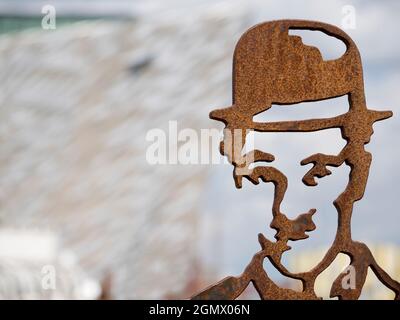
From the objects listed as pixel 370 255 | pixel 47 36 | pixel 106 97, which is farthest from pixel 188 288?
pixel 370 255

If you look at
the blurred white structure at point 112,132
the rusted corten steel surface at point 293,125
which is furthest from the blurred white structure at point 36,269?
the rusted corten steel surface at point 293,125

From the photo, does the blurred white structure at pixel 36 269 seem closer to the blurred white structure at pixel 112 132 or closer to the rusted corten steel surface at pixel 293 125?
the blurred white structure at pixel 112 132

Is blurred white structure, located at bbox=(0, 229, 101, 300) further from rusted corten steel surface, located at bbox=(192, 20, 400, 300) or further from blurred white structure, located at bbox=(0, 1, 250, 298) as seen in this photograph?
rusted corten steel surface, located at bbox=(192, 20, 400, 300)

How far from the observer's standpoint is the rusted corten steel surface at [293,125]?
575 cm

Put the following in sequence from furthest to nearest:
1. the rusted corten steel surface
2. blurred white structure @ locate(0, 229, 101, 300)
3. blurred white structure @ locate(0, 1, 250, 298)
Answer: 1. blurred white structure @ locate(0, 1, 250, 298)
2. blurred white structure @ locate(0, 229, 101, 300)
3. the rusted corten steel surface

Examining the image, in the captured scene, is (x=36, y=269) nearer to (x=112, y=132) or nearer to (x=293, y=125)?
(x=112, y=132)

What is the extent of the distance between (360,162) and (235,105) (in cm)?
79

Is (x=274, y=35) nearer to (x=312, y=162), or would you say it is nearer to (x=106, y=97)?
(x=312, y=162)

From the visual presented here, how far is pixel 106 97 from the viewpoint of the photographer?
27.3 meters

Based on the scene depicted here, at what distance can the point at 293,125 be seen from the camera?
233 inches

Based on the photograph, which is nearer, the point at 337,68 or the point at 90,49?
the point at 337,68

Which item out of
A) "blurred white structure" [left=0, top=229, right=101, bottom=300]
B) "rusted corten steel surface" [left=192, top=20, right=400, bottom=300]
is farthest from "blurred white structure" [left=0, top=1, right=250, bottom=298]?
"rusted corten steel surface" [left=192, top=20, right=400, bottom=300]

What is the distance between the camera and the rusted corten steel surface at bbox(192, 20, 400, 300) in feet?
18.9
